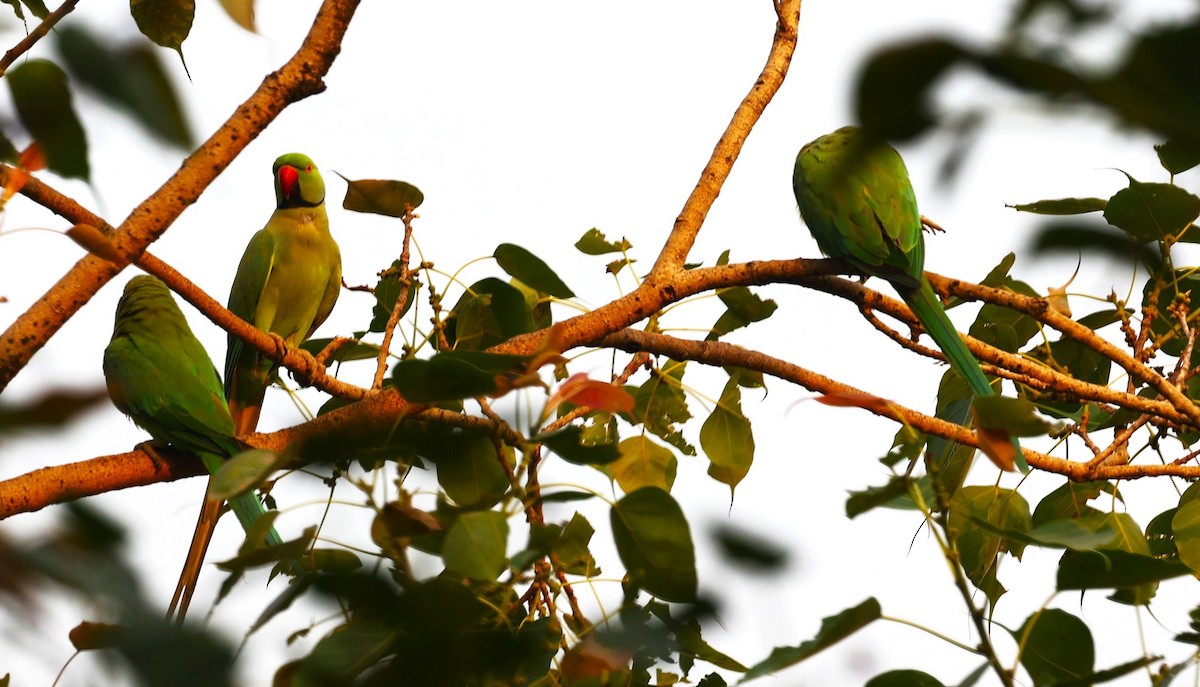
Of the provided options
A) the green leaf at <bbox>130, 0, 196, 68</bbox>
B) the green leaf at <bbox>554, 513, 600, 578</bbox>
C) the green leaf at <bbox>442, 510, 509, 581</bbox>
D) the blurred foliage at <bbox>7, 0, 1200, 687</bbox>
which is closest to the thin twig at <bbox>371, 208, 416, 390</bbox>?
the blurred foliage at <bbox>7, 0, 1200, 687</bbox>

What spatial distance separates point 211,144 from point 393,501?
0.66 metres

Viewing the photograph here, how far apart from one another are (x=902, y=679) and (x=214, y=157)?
1026 mm

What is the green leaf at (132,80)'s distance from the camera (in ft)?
1.27

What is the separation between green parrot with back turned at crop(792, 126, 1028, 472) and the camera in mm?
2553

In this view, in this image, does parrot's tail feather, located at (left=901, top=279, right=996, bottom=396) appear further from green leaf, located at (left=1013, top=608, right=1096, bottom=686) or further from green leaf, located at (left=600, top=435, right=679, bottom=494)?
green leaf, located at (left=1013, top=608, right=1096, bottom=686)

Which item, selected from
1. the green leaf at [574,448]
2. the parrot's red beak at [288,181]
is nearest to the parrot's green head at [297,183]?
the parrot's red beak at [288,181]

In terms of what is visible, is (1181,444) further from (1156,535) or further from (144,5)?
(144,5)

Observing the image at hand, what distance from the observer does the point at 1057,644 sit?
103 cm

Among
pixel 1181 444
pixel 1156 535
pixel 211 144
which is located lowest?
pixel 211 144

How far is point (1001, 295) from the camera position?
2.32m

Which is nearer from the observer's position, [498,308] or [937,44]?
[937,44]

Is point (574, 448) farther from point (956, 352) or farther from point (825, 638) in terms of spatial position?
point (956, 352)

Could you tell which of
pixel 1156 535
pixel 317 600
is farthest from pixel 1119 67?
pixel 1156 535

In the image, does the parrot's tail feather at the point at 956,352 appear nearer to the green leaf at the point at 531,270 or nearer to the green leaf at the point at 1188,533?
the green leaf at the point at 1188,533
